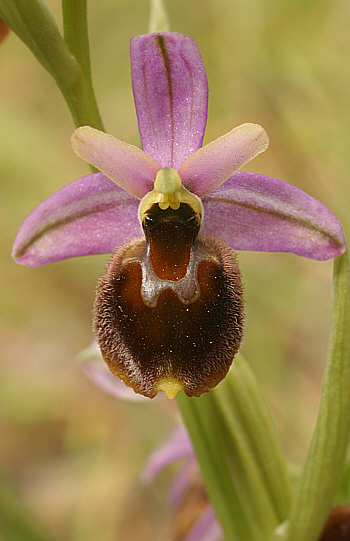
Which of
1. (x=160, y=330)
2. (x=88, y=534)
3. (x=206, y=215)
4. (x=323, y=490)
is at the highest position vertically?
(x=206, y=215)

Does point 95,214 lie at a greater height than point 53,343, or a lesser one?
greater

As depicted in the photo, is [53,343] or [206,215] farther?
[53,343]

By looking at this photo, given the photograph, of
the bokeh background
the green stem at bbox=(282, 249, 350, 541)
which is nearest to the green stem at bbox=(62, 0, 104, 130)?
the green stem at bbox=(282, 249, 350, 541)

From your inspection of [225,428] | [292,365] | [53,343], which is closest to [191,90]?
[225,428]

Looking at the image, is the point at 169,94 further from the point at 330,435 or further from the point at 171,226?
the point at 330,435

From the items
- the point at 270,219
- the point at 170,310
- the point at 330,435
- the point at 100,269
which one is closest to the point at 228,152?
the point at 270,219

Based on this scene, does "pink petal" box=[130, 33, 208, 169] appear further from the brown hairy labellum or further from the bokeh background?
the bokeh background

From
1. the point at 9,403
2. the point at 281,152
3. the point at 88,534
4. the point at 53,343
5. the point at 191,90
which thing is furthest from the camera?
the point at 281,152

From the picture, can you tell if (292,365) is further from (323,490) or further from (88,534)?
(323,490)
